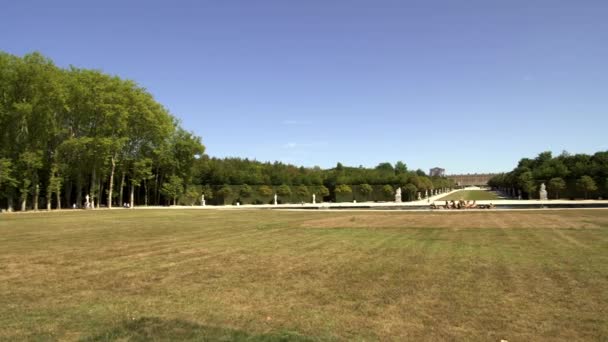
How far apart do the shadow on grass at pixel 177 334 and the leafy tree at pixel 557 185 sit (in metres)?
55.4

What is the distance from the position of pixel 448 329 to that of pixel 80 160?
43.9 m

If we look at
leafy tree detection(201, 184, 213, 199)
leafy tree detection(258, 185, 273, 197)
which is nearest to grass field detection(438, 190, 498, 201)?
leafy tree detection(258, 185, 273, 197)

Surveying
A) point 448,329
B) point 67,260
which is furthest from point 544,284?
point 67,260

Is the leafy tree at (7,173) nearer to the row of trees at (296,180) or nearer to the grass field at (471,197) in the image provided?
the row of trees at (296,180)

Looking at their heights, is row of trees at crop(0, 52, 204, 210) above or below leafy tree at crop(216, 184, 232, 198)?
above

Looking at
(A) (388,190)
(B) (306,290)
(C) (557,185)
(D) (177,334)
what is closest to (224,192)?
(A) (388,190)

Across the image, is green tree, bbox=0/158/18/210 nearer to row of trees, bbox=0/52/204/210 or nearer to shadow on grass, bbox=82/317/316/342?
row of trees, bbox=0/52/204/210

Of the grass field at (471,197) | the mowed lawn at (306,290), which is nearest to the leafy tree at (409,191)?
the grass field at (471,197)

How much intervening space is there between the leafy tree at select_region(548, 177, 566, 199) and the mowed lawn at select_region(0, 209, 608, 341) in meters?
44.1

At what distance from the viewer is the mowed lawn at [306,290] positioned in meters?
5.38

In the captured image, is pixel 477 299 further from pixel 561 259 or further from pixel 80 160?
pixel 80 160

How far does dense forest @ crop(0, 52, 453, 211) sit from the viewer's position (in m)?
37.2

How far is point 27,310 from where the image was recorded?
241 inches

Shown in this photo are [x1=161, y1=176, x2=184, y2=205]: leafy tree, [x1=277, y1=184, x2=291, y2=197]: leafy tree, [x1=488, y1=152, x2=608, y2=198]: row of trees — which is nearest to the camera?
[x1=488, y1=152, x2=608, y2=198]: row of trees
